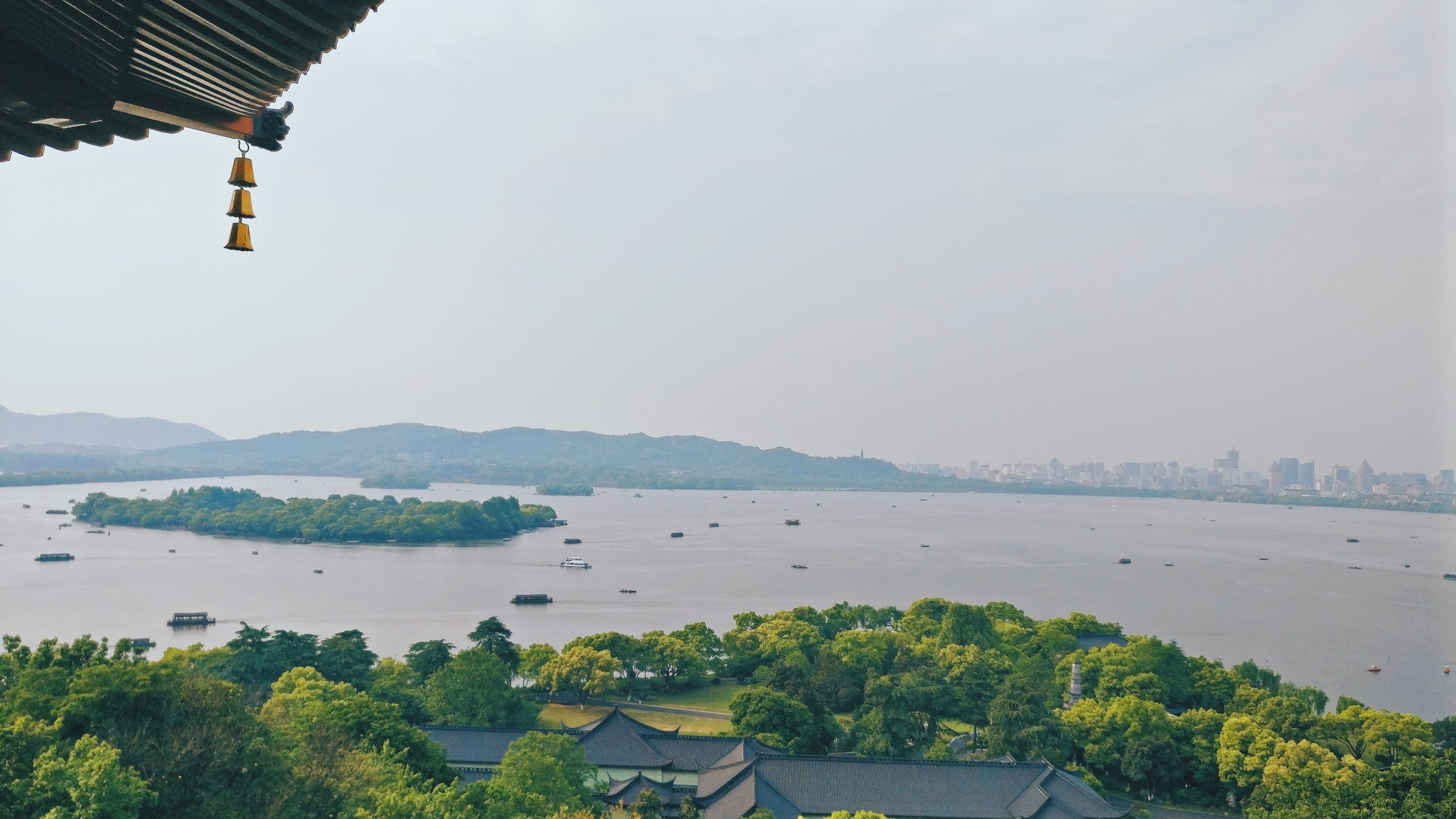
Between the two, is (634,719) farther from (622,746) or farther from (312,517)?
(312,517)

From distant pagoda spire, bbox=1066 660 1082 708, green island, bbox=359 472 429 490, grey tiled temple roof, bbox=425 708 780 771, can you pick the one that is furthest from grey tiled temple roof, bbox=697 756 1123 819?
green island, bbox=359 472 429 490

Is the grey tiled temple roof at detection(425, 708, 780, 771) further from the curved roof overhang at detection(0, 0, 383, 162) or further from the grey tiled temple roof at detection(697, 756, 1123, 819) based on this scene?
the curved roof overhang at detection(0, 0, 383, 162)

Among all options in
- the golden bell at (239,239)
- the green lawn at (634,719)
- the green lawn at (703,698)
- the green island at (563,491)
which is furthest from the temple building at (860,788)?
the green island at (563,491)

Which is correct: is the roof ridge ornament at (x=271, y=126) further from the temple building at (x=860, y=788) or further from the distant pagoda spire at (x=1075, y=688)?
the distant pagoda spire at (x=1075, y=688)

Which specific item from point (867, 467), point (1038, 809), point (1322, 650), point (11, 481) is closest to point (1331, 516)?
point (867, 467)

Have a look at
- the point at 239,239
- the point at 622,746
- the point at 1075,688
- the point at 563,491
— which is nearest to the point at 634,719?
the point at 622,746

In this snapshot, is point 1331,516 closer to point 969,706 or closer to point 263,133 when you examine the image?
point 969,706
